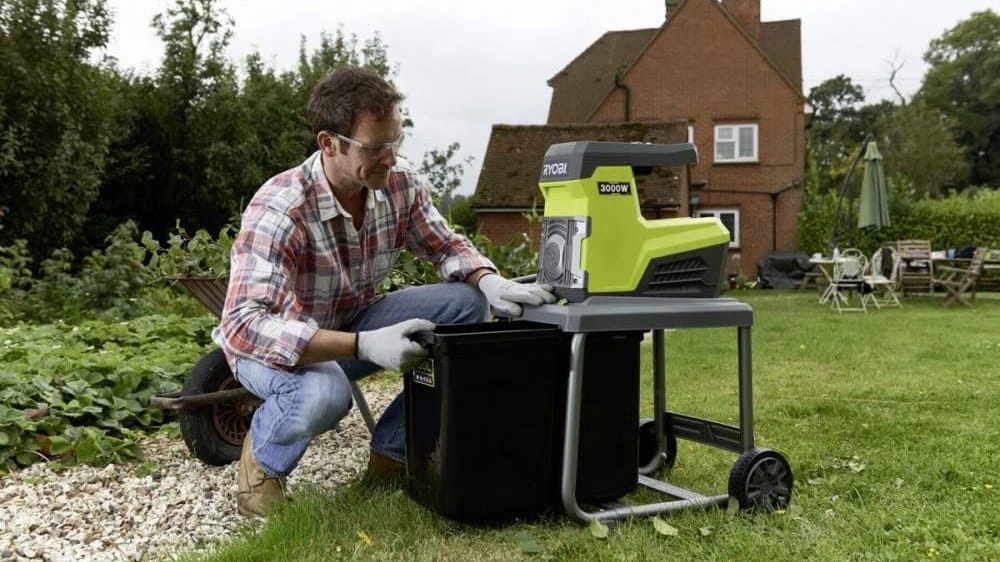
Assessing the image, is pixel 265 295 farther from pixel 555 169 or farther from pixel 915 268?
pixel 915 268

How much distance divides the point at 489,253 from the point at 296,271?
3.18 metres

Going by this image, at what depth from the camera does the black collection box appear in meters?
2.25

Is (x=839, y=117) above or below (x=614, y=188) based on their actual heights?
above

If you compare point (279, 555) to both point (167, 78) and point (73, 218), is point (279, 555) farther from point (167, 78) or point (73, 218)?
point (167, 78)

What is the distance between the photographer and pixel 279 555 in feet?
6.84

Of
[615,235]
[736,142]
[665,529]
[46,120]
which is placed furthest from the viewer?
[736,142]

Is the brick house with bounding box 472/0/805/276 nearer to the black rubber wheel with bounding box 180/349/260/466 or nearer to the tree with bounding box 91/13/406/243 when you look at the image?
the tree with bounding box 91/13/406/243

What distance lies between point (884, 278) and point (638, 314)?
33.4 feet

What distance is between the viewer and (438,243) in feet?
9.50

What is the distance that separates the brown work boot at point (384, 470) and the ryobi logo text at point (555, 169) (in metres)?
1.02

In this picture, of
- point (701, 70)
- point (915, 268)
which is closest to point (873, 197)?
point (915, 268)

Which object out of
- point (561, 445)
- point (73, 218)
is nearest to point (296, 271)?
point (561, 445)

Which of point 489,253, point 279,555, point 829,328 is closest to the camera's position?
point 279,555

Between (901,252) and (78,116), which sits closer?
(78,116)
